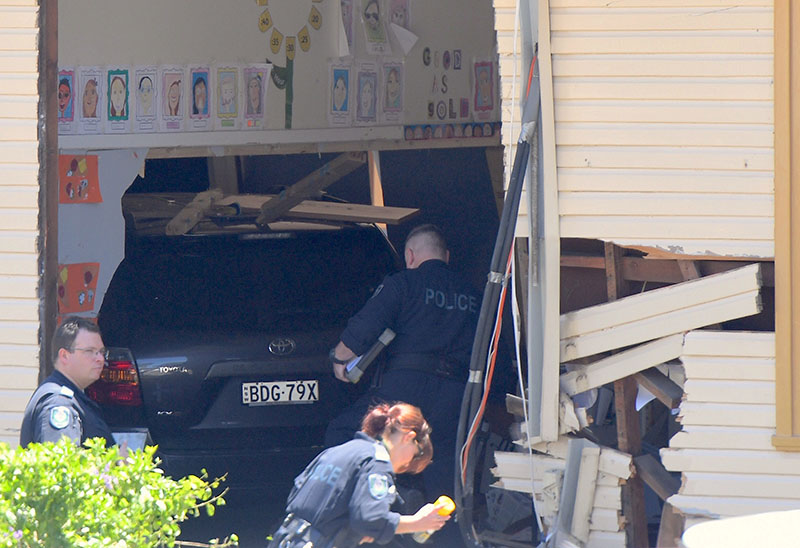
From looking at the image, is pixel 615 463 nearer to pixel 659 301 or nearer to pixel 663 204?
A: pixel 659 301

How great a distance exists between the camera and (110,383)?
5980mm

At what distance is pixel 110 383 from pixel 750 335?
3.20 m

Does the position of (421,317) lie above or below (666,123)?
below

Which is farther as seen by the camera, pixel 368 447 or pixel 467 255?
pixel 467 255

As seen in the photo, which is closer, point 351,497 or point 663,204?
point 351,497

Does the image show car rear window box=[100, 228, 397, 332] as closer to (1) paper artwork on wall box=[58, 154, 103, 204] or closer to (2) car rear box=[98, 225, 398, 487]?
(2) car rear box=[98, 225, 398, 487]

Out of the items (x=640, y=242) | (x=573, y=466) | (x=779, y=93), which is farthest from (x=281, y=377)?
(x=779, y=93)

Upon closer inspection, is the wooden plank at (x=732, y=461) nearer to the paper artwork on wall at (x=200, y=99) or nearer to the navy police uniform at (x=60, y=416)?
the navy police uniform at (x=60, y=416)

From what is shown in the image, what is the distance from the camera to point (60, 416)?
14.8 feet

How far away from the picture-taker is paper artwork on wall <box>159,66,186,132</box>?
793 centimetres

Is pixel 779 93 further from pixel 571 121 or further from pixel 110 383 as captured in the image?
pixel 110 383

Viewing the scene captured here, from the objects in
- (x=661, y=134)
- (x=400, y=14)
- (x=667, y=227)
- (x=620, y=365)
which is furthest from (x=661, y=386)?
(x=400, y=14)

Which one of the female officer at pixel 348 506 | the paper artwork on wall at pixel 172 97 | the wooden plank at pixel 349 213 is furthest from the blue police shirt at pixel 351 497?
the paper artwork on wall at pixel 172 97

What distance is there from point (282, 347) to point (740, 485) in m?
2.41
